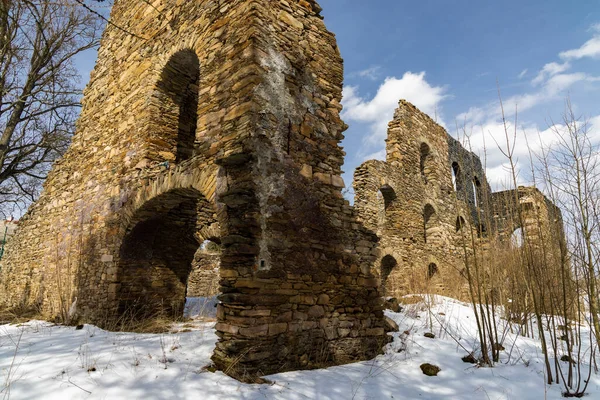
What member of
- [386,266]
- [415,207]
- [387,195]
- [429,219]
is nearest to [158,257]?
[386,266]

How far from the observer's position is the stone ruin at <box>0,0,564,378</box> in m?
4.07

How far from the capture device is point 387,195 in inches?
469

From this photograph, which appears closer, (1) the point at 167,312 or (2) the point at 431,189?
(1) the point at 167,312

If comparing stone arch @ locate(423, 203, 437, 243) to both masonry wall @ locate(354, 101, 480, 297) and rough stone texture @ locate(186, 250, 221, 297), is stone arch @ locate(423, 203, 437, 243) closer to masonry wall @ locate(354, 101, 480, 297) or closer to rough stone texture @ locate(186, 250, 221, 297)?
masonry wall @ locate(354, 101, 480, 297)

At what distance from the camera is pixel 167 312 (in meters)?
6.69

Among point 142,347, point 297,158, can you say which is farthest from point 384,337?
point 142,347

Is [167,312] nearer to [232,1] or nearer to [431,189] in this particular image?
[232,1]

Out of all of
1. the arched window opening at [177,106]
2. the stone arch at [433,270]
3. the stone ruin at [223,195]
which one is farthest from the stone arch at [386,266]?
the arched window opening at [177,106]

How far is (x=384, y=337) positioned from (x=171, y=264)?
3.94 m

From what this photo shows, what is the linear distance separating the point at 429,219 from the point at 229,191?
1080cm

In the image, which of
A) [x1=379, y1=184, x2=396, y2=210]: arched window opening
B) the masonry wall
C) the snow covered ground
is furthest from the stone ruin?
[x1=379, y1=184, x2=396, y2=210]: arched window opening

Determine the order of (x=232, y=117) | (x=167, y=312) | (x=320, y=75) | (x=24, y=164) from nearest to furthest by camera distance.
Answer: (x=232, y=117), (x=320, y=75), (x=167, y=312), (x=24, y=164)

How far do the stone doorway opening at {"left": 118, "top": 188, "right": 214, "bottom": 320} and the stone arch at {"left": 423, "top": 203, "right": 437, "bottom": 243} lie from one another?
8772 millimetres

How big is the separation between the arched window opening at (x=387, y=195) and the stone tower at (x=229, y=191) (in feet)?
19.7
